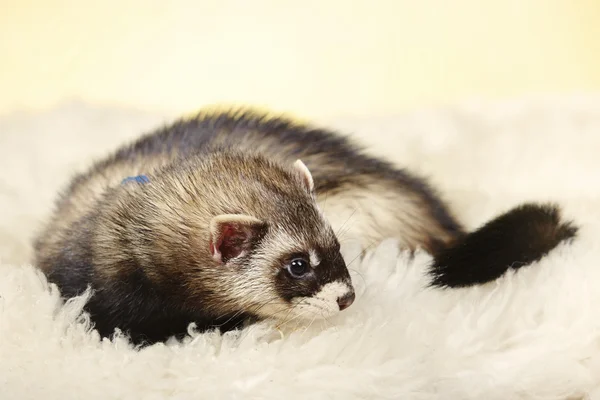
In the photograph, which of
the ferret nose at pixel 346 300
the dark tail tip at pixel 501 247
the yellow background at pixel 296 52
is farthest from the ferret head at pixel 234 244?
the yellow background at pixel 296 52

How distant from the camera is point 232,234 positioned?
0.80m

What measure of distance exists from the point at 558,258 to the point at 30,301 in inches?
26.5

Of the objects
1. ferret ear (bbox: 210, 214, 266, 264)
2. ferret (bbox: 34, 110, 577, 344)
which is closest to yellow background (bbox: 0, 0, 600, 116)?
ferret (bbox: 34, 110, 577, 344)

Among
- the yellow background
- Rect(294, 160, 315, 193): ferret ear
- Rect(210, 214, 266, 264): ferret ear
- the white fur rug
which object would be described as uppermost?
the yellow background

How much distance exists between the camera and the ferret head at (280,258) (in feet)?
2.63

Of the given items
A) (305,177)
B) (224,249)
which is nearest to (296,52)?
(305,177)

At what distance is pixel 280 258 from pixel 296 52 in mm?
1105

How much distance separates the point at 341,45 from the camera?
1.88 m

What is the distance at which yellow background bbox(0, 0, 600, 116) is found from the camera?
1.71m

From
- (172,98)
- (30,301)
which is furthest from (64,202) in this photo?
(172,98)

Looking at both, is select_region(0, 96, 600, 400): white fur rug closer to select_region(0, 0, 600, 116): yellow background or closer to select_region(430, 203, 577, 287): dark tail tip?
select_region(430, 203, 577, 287): dark tail tip

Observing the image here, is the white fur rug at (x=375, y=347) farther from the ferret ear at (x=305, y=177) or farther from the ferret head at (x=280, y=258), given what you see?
the ferret ear at (x=305, y=177)

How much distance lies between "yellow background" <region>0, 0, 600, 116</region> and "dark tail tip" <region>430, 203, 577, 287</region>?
88 cm

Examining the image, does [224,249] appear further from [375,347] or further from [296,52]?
[296,52]
